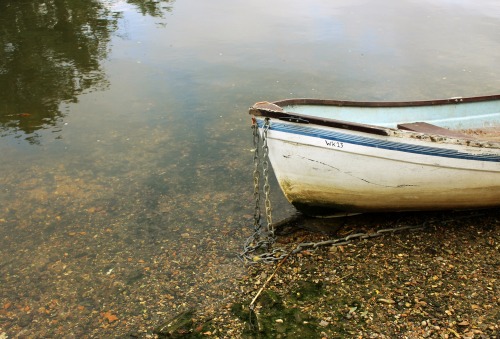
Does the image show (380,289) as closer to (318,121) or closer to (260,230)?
(260,230)

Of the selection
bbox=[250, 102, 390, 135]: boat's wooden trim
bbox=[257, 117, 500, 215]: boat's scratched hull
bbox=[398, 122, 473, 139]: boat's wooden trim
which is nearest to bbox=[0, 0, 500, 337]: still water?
bbox=[257, 117, 500, 215]: boat's scratched hull

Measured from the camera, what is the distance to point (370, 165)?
5734mm

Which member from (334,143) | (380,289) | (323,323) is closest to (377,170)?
(334,143)

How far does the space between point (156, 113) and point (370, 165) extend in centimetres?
507

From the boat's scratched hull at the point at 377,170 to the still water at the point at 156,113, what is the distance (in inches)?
38.8

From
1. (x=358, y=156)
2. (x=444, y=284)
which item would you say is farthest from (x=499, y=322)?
(x=358, y=156)

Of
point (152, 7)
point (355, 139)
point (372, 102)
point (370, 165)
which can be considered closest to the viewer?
point (355, 139)

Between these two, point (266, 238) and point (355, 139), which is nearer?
point (355, 139)

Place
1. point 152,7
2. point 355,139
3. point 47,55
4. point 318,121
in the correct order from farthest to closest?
point 152,7, point 47,55, point 355,139, point 318,121

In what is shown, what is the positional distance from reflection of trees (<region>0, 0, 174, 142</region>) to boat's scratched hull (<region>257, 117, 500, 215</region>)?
518 cm

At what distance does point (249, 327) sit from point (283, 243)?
1527 millimetres

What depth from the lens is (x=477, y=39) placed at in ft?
46.0

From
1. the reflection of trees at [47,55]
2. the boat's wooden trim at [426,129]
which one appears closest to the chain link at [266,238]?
the boat's wooden trim at [426,129]

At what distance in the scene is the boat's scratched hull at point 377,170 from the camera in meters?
5.57
